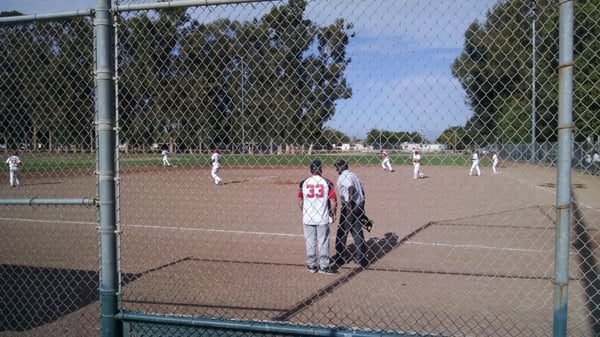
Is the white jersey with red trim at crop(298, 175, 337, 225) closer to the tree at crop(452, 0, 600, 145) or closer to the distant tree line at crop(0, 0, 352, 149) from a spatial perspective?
the distant tree line at crop(0, 0, 352, 149)

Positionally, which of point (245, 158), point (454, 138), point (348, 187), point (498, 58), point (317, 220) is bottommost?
point (317, 220)

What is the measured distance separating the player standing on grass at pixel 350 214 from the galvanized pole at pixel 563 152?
200 inches

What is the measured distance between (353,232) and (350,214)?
0.40m

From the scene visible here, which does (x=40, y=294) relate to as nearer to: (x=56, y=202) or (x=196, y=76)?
(x=56, y=202)

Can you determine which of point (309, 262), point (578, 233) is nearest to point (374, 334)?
point (309, 262)

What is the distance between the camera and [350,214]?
782cm

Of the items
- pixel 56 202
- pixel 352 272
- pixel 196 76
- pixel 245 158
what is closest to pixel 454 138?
pixel 245 158

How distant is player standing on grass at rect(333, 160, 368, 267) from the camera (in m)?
7.82

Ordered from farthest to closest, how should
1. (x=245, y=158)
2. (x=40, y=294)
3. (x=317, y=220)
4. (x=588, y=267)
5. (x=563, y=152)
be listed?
(x=588, y=267) < (x=317, y=220) < (x=40, y=294) < (x=245, y=158) < (x=563, y=152)

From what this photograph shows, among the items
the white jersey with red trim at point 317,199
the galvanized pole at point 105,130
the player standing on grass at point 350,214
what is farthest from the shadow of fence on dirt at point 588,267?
the galvanized pole at point 105,130

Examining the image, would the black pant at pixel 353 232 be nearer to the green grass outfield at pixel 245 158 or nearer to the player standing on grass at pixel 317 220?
the player standing on grass at pixel 317 220

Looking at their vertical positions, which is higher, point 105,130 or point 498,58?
point 498,58

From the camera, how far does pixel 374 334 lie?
2.99m

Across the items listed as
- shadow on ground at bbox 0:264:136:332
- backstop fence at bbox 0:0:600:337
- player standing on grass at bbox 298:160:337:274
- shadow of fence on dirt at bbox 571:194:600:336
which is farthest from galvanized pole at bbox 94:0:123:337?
shadow of fence on dirt at bbox 571:194:600:336
